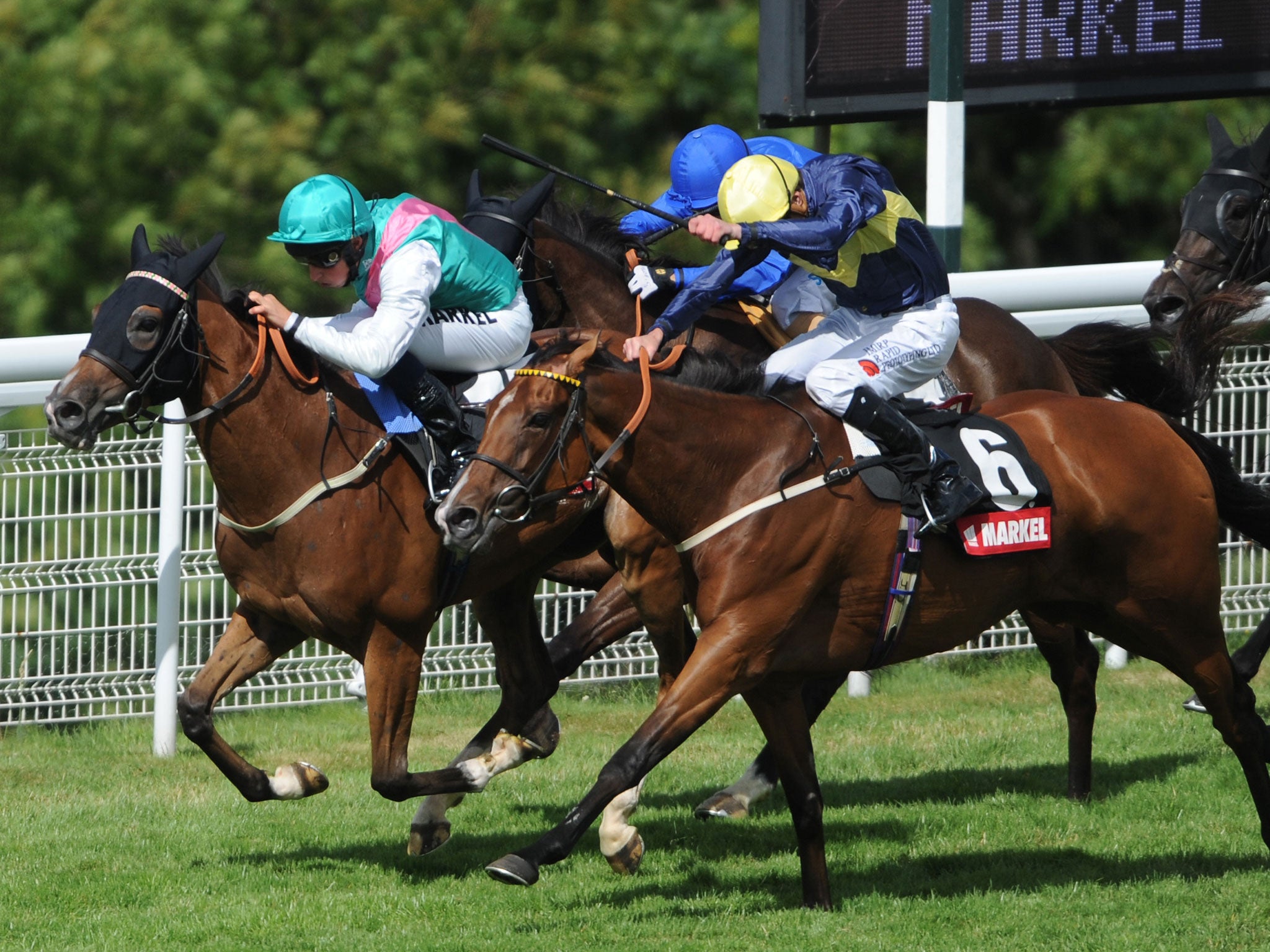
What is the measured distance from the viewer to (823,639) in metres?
4.76

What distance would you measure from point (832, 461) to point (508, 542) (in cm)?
112

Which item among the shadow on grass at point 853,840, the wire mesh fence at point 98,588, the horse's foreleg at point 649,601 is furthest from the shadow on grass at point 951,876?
the wire mesh fence at point 98,588

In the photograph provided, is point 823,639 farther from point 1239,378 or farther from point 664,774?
point 1239,378

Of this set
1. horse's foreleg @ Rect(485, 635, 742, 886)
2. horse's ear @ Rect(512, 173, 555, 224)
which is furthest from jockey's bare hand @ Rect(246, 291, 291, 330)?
horse's foreleg @ Rect(485, 635, 742, 886)

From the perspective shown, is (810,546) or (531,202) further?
(531,202)

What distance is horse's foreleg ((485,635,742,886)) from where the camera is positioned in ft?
14.2

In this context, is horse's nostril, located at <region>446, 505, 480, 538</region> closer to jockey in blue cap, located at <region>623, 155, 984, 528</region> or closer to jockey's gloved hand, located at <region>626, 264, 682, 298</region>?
jockey in blue cap, located at <region>623, 155, 984, 528</region>

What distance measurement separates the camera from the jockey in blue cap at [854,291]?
472cm

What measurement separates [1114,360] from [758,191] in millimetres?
2136

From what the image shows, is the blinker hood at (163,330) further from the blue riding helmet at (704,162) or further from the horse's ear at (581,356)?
the blue riding helmet at (704,162)

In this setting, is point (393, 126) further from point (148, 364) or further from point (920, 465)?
point (920, 465)

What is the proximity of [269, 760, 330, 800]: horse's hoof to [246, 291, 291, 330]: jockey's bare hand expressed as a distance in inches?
51.9

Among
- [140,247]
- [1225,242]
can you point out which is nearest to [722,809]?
[140,247]

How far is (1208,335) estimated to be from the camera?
568 cm
